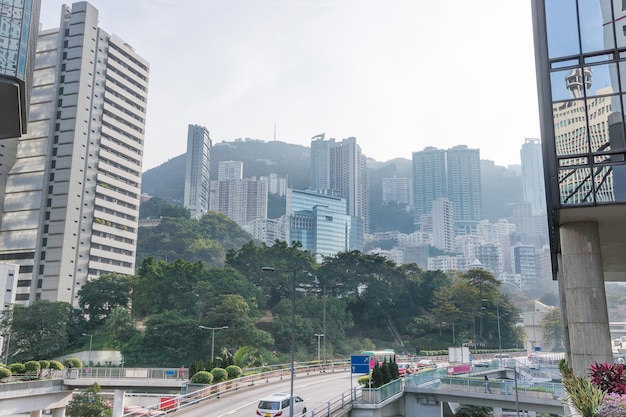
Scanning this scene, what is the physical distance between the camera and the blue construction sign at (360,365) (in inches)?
1465

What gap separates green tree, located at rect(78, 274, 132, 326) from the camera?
10312 cm

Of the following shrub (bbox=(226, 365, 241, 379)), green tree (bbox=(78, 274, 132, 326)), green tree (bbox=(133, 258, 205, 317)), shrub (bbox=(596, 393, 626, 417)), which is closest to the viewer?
shrub (bbox=(596, 393, 626, 417))

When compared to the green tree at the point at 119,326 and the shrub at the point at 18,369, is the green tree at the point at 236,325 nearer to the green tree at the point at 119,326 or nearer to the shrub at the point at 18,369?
the green tree at the point at 119,326

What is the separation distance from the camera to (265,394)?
4162 centimetres

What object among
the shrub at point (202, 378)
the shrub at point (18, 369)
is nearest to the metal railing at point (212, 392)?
the shrub at point (202, 378)

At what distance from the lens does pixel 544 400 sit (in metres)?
36.8

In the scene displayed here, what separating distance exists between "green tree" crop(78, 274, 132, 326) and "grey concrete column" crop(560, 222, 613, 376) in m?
93.1

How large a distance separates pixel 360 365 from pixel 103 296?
78.5 meters

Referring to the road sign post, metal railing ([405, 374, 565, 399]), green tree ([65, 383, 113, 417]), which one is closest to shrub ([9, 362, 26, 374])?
green tree ([65, 383, 113, 417])

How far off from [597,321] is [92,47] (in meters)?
Result: 126

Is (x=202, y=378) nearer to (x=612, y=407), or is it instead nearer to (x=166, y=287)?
(x=612, y=407)

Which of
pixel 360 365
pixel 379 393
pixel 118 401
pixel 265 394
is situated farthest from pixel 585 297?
pixel 118 401

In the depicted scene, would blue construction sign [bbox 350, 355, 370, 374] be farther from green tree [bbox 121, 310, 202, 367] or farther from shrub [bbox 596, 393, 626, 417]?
green tree [bbox 121, 310, 202, 367]

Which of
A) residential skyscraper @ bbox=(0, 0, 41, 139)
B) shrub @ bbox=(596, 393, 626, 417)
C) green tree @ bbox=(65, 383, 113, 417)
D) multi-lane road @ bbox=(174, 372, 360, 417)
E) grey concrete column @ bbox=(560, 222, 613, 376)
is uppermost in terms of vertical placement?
residential skyscraper @ bbox=(0, 0, 41, 139)
